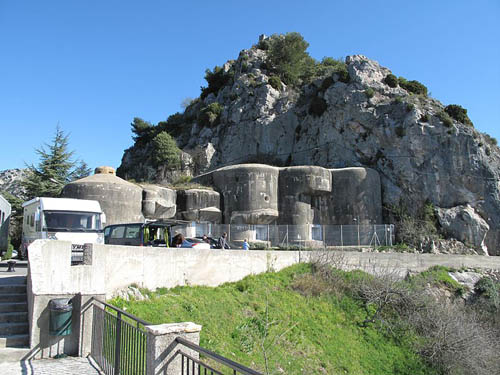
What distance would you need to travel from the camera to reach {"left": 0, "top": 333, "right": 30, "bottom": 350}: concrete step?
7352 mm

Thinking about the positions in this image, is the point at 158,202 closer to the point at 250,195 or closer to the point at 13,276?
the point at 250,195

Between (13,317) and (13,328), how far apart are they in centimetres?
43

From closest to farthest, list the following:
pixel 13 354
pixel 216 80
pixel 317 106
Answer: pixel 13 354
pixel 317 106
pixel 216 80

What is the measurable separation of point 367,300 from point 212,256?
8.44m

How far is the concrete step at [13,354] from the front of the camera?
6969 mm

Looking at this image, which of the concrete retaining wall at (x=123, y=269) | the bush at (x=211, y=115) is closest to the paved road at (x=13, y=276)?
the concrete retaining wall at (x=123, y=269)

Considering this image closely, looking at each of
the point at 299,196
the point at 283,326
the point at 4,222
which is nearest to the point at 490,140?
the point at 299,196

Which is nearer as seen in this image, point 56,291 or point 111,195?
point 56,291

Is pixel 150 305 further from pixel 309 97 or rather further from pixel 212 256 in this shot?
pixel 309 97

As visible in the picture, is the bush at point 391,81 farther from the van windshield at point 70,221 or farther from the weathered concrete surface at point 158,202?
the van windshield at point 70,221

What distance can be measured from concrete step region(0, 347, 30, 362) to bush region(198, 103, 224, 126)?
46.1m

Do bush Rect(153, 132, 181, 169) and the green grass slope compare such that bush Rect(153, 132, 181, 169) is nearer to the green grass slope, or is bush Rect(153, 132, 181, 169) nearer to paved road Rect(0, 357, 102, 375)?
the green grass slope

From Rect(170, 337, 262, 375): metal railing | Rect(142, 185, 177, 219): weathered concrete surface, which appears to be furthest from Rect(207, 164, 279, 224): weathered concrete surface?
Rect(170, 337, 262, 375): metal railing

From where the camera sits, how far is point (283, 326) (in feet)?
49.8
